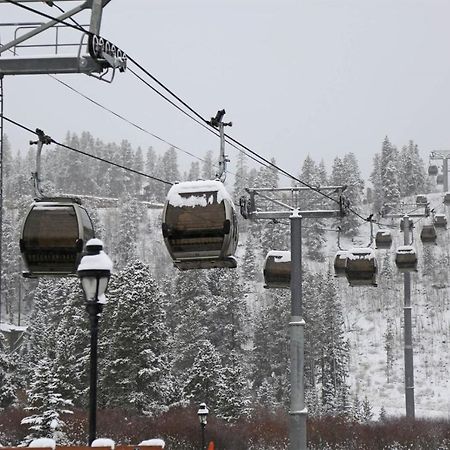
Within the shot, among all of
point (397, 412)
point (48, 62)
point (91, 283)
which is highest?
point (48, 62)

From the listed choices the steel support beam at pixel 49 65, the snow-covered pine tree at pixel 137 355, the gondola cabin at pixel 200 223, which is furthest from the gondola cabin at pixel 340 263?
the snow-covered pine tree at pixel 137 355

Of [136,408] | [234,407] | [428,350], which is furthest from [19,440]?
[428,350]

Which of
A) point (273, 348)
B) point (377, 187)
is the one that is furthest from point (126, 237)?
point (273, 348)

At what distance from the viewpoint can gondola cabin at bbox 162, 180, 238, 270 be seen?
37.0 ft

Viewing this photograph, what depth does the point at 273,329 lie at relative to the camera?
188 ft

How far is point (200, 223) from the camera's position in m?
11.4

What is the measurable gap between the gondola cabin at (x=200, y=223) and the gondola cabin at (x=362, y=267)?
1023 cm

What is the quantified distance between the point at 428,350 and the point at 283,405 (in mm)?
20105

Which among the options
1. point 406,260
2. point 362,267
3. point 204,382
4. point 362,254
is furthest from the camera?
point 204,382

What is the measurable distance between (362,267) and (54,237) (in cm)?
1145

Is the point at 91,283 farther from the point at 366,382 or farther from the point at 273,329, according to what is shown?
the point at 366,382

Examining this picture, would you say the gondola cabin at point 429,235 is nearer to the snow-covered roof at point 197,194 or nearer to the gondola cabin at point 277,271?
the gondola cabin at point 277,271

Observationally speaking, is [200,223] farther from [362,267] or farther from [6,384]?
[6,384]

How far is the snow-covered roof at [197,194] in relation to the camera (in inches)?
446
